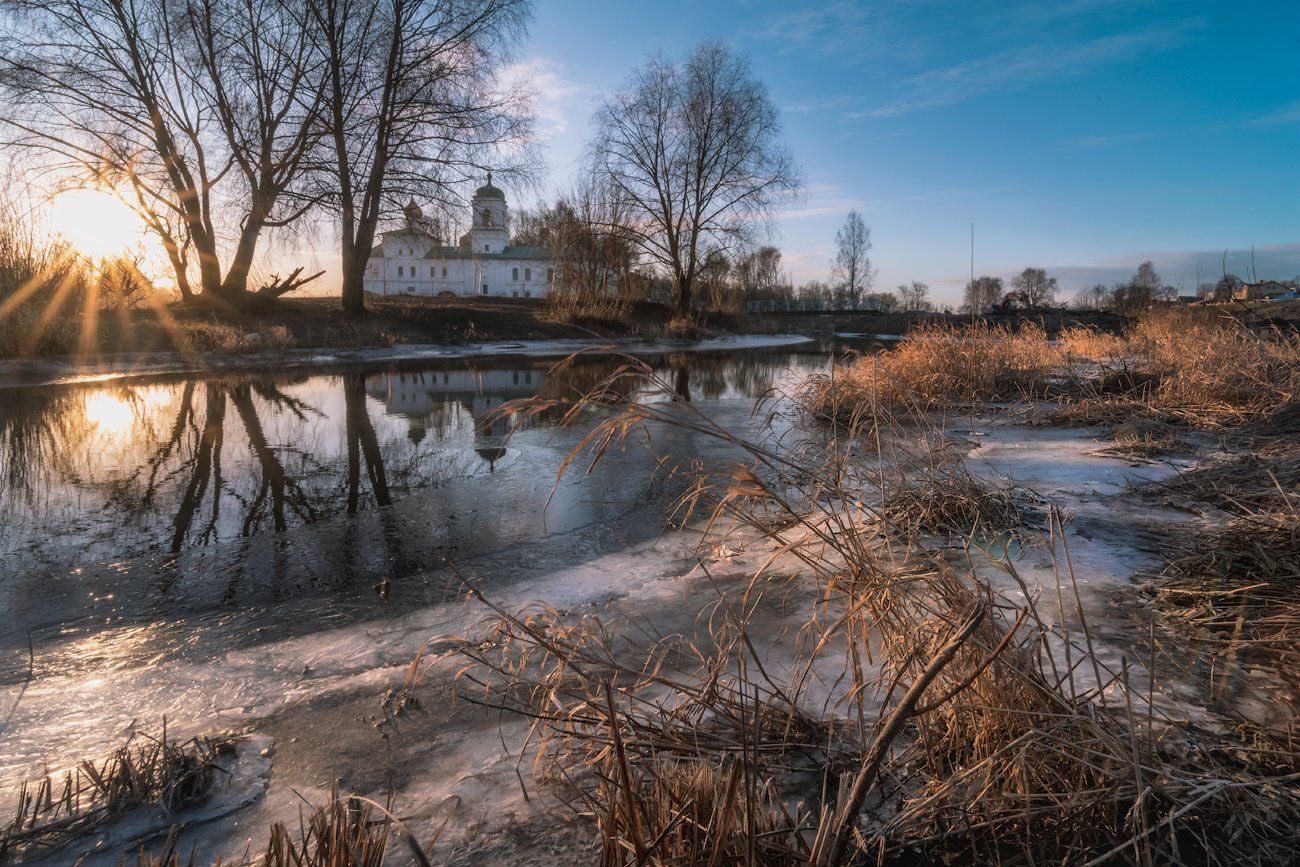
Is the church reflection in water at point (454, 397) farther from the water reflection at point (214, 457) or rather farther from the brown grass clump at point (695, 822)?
the brown grass clump at point (695, 822)

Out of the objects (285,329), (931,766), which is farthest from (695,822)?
(285,329)

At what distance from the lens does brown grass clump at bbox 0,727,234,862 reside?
135 cm

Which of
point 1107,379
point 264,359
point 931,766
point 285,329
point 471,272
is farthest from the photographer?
point 471,272

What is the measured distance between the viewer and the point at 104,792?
4.73ft

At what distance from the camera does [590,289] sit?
25.8 m

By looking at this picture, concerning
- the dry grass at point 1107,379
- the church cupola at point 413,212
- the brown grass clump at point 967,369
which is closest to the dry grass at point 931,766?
the dry grass at point 1107,379

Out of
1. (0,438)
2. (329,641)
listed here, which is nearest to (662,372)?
(0,438)

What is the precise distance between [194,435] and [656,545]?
4796 millimetres

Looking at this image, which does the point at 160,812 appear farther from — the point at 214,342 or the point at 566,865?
the point at 214,342

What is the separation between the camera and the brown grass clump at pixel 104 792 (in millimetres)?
1352

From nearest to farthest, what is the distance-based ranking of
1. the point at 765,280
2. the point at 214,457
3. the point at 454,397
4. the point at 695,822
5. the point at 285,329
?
the point at 695,822 < the point at 214,457 < the point at 454,397 < the point at 285,329 < the point at 765,280

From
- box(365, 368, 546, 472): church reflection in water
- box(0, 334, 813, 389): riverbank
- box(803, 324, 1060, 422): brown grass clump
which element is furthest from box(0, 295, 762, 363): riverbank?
box(803, 324, 1060, 422): brown grass clump

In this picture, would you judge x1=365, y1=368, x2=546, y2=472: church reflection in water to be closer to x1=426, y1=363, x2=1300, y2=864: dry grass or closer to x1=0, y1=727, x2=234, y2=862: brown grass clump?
x1=0, y1=727, x2=234, y2=862: brown grass clump

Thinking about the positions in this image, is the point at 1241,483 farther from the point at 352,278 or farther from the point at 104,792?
the point at 352,278
